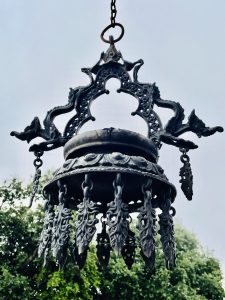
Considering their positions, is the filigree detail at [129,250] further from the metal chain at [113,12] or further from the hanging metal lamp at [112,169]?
the metal chain at [113,12]

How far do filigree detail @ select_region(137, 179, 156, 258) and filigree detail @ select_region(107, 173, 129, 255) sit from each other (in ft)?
0.53

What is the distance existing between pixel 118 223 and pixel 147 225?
29 cm

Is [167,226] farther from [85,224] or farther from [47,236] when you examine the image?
[47,236]

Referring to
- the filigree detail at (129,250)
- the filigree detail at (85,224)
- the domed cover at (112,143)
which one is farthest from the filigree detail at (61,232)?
the filigree detail at (129,250)

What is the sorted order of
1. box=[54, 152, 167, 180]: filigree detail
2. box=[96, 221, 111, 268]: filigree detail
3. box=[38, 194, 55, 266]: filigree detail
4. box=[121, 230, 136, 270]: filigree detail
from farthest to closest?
box=[96, 221, 111, 268]: filigree detail
box=[121, 230, 136, 270]: filigree detail
box=[38, 194, 55, 266]: filigree detail
box=[54, 152, 167, 180]: filigree detail

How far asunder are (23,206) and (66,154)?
59.9 ft

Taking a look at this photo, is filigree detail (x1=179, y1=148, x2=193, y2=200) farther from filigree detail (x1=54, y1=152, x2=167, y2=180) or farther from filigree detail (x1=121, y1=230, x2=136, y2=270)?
filigree detail (x1=121, y1=230, x2=136, y2=270)

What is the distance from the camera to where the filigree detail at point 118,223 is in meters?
3.74

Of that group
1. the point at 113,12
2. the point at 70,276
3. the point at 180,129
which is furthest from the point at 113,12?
the point at 70,276

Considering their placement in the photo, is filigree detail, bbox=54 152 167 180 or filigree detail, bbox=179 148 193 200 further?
filigree detail, bbox=179 148 193 200

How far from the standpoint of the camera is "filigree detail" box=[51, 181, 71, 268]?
13.1 feet

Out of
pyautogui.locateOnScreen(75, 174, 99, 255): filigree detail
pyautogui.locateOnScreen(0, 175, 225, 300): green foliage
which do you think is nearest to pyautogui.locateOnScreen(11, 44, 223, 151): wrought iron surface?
pyautogui.locateOnScreen(75, 174, 99, 255): filigree detail

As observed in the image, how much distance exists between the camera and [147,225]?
12.9 ft

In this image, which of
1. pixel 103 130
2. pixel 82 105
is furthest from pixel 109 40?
pixel 103 130
